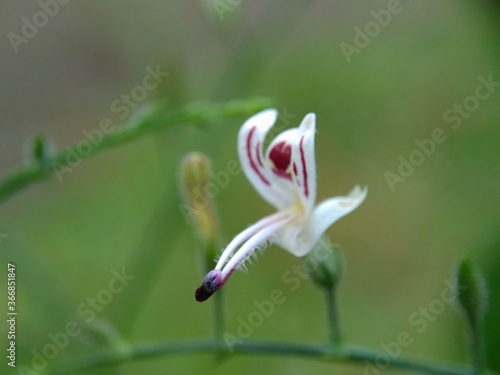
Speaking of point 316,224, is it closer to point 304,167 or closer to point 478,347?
point 304,167

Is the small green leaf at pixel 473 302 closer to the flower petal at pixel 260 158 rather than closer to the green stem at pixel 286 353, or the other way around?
the green stem at pixel 286 353

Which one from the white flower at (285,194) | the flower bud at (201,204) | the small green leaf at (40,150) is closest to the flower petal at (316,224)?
the white flower at (285,194)

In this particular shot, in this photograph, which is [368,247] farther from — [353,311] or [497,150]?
[497,150]

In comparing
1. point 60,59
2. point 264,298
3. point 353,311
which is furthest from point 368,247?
point 60,59

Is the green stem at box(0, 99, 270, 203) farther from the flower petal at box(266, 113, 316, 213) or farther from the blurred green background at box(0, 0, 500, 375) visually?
Result: the blurred green background at box(0, 0, 500, 375)

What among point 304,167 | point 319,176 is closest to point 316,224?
point 304,167
